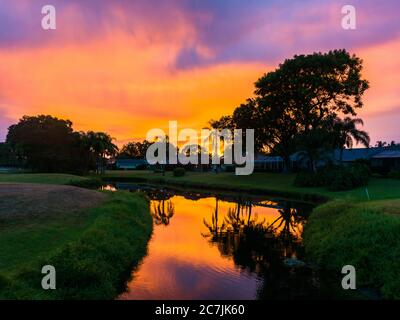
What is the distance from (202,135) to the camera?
307ft

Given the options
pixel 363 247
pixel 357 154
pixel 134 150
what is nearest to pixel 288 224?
pixel 363 247

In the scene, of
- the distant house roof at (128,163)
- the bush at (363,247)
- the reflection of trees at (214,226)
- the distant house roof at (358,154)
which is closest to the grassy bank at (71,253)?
the reflection of trees at (214,226)

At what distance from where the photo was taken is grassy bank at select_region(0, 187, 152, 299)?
11.7 m

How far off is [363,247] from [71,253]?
1181 cm

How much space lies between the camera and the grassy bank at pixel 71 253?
459 inches

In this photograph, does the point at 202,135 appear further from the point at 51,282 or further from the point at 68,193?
the point at 51,282

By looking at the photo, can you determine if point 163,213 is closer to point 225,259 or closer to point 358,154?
point 225,259

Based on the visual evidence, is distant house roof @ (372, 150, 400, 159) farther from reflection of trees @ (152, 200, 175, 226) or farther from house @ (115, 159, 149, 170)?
house @ (115, 159, 149, 170)

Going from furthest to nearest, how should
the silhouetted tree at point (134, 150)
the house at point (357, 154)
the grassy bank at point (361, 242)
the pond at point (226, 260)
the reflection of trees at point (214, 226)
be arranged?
the silhouetted tree at point (134, 150) → the house at point (357, 154) → the reflection of trees at point (214, 226) → the pond at point (226, 260) → the grassy bank at point (361, 242)

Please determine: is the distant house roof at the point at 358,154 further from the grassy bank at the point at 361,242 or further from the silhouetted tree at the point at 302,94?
the grassy bank at the point at 361,242

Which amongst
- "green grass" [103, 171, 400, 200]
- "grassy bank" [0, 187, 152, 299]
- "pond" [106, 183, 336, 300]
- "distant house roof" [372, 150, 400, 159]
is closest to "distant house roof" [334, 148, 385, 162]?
"distant house roof" [372, 150, 400, 159]

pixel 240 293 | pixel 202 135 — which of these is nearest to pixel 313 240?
pixel 240 293

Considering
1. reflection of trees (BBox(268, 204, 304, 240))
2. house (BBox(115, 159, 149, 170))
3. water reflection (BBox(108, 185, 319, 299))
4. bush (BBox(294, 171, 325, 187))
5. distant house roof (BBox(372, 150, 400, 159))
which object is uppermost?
distant house roof (BBox(372, 150, 400, 159))
